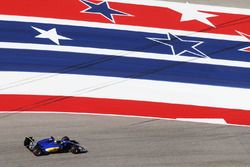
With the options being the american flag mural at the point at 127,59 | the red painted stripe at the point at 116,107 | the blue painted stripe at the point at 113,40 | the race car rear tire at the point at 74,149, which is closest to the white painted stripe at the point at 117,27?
the american flag mural at the point at 127,59

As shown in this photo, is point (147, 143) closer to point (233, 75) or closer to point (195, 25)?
point (233, 75)

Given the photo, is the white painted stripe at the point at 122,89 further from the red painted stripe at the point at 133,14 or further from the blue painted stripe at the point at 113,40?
the red painted stripe at the point at 133,14

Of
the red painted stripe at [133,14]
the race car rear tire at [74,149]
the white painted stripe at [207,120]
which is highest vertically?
the red painted stripe at [133,14]

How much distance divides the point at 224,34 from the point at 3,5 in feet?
34.1

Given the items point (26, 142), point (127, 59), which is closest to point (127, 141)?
point (26, 142)

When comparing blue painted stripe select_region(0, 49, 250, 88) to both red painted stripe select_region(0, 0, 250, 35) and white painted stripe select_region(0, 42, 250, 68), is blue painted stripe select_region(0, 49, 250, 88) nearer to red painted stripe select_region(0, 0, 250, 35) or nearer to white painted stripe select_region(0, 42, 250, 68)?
white painted stripe select_region(0, 42, 250, 68)

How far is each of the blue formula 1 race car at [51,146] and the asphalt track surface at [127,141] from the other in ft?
0.57

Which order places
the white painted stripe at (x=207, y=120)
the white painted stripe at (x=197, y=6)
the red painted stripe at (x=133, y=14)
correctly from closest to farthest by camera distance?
the white painted stripe at (x=207, y=120)
the red painted stripe at (x=133, y=14)
the white painted stripe at (x=197, y=6)

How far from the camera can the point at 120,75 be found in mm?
22984

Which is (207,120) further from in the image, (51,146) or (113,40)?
(113,40)

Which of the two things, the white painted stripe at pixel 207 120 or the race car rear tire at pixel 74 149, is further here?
the white painted stripe at pixel 207 120

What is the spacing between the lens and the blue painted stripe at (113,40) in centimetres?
2439

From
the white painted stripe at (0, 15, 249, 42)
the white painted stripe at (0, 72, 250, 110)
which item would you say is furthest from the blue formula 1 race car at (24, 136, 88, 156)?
the white painted stripe at (0, 15, 249, 42)

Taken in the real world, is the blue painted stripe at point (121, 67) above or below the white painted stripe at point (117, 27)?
below
